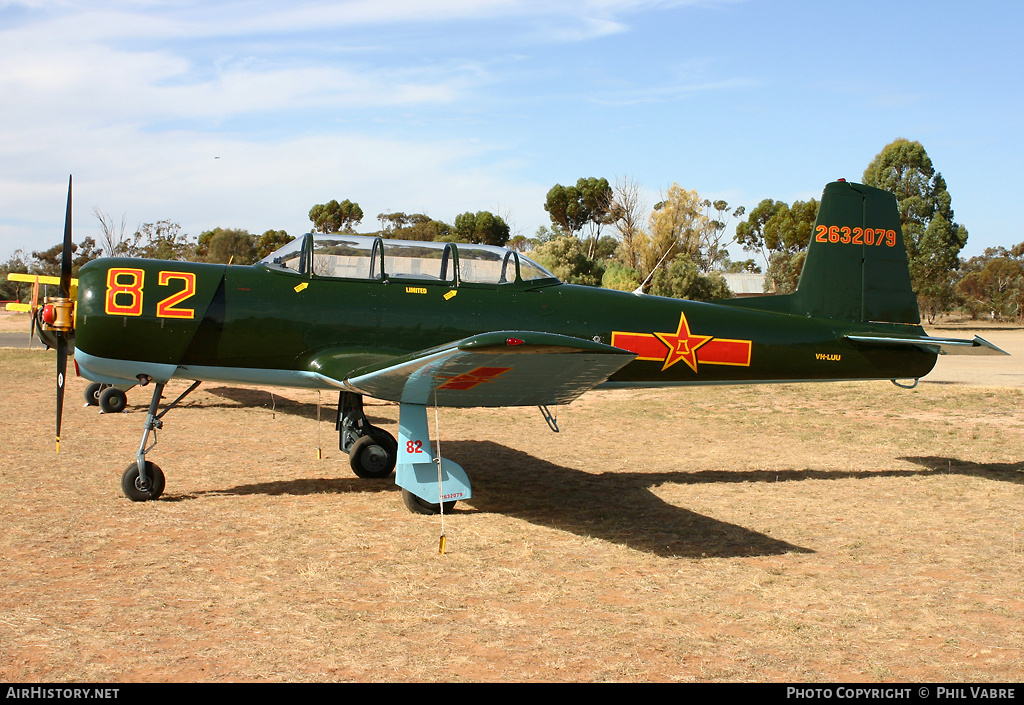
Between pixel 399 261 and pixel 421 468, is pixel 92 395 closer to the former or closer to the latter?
pixel 399 261

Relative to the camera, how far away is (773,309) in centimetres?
925

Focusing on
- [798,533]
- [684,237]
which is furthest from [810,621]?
[684,237]

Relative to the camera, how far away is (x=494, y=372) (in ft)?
19.3

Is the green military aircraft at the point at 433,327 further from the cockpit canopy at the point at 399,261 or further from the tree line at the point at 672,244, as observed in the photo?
the tree line at the point at 672,244

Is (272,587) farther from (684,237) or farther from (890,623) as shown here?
(684,237)

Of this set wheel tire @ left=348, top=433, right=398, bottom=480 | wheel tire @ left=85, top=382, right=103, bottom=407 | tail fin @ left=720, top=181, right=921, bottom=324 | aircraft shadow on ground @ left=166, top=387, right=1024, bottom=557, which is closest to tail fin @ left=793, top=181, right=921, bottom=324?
tail fin @ left=720, top=181, right=921, bottom=324

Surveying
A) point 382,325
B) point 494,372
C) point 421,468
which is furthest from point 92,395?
point 494,372

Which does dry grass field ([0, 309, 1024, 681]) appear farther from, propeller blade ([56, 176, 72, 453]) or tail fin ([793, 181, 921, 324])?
tail fin ([793, 181, 921, 324])

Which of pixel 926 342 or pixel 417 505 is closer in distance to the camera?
pixel 417 505

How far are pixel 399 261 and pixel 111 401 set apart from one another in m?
7.98

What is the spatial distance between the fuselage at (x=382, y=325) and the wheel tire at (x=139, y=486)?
0.94 metres

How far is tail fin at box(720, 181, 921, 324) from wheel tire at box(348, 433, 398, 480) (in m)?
4.56

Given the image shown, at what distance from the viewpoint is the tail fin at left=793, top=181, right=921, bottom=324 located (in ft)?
30.4

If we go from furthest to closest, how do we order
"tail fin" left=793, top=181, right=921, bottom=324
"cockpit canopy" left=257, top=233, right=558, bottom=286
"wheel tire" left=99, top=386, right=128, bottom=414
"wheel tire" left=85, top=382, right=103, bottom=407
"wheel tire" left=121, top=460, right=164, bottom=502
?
1. "wheel tire" left=85, top=382, right=103, bottom=407
2. "wheel tire" left=99, top=386, right=128, bottom=414
3. "tail fin" left=793, top=181, right=921, bottom=324
4. "cockpit canopy" left=257, top=233, right=558, bottom=286
5. "wheel tire" left=121, top=460, right=164, bottom=502
